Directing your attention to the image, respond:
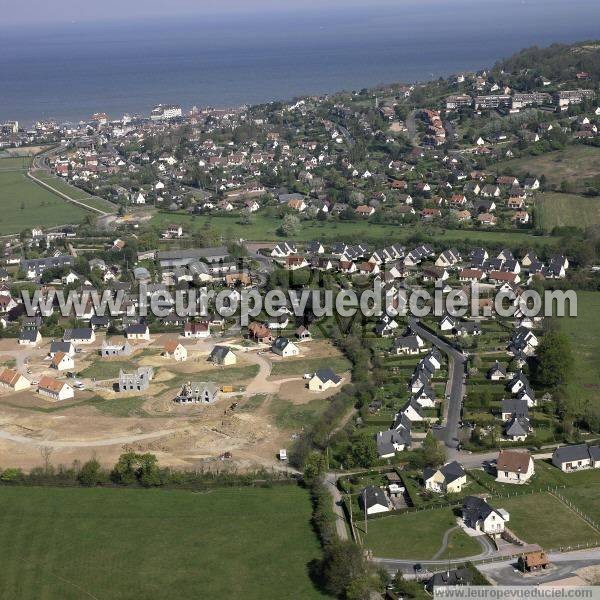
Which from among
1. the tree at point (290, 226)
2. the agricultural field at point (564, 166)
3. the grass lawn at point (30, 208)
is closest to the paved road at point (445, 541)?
the tree at point (290, 226)

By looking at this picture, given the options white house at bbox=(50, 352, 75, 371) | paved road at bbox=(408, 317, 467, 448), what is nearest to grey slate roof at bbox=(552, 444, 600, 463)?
paved road at bbox=(408, 317, 467, 448)

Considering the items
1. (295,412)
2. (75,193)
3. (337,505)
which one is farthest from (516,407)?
(75,193)

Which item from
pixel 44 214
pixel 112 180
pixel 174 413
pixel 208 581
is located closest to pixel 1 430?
pixel 174 413

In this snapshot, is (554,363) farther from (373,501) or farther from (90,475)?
(90,475)

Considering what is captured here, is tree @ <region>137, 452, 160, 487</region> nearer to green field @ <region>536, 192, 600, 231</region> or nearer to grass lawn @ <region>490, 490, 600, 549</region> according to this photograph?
grass lawn @ <region>490, 490, 600, 549</region>

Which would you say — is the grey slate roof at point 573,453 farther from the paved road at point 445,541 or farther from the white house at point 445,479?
the paved road at point 445,541
